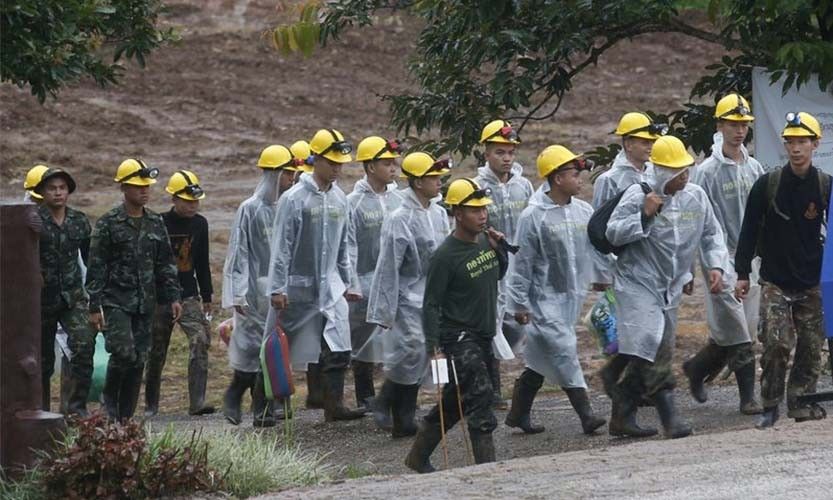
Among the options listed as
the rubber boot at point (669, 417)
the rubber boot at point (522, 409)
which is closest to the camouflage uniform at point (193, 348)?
Answer: the rubber boot at point (522, 409)

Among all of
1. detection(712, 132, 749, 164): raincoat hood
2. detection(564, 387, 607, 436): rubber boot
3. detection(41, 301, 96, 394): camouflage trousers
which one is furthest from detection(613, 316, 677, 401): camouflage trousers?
detection(41, 301, 96, 394): camouflage trousers

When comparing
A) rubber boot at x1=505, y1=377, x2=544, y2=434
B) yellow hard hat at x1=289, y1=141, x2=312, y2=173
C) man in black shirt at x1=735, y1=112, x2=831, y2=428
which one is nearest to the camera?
man in black shirt at x1=735, y1=112, x2=831, y2=428

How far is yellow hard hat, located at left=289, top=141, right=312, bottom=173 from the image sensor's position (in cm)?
1486

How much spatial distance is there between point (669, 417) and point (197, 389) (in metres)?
4.71

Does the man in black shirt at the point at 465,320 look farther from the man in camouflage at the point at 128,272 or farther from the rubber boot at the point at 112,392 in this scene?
the rubber boot at the point at 112,392

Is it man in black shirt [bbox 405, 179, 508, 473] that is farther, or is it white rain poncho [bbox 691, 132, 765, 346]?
white rain poncho [bbox 691, 132, 765, 346]

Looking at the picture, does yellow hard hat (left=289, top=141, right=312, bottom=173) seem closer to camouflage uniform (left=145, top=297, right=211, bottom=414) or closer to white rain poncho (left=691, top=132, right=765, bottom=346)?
camouflage uniform (left=145, top=297, right=211, bottom=414)

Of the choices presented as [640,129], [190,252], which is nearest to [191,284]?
[190,252]

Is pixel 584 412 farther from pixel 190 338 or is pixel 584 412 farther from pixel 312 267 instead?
pixel 190 338

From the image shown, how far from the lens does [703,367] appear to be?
1381cm

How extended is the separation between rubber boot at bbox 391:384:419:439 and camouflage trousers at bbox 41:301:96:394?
7.23ft

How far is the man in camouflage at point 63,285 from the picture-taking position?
43.8 feet

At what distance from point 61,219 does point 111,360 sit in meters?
1.07

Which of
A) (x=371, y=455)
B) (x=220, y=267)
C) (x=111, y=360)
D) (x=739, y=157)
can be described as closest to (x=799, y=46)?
(x=739, y=157)
